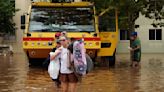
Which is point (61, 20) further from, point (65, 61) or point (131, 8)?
point (65, 61)

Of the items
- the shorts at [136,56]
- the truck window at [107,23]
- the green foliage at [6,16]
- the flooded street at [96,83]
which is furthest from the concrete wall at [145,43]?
the flooded street at [96,83]

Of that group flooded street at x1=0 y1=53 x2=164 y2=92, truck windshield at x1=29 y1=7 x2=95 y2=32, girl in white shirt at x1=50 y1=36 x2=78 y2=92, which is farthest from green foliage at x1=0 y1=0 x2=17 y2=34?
girl in white shirt at x1=50 y1=36 x2=78 y2=92

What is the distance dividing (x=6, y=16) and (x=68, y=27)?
22457mm

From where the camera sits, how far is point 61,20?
74.1 ft

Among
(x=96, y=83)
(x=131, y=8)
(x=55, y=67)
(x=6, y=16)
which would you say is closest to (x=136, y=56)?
(x=131, y=8)

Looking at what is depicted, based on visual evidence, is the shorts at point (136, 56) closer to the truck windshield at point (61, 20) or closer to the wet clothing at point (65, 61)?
the truck windshield at point (61, 20)

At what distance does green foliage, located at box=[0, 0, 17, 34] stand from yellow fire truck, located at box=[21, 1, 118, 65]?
19691 millimetres

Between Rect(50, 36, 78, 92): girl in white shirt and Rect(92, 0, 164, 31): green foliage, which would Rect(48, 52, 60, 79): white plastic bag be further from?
Rect(92, 0, 164, 31): green foliage

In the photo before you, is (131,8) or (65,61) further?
(131,8)

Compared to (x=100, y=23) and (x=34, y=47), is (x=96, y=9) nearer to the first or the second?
(x=100, y=23)

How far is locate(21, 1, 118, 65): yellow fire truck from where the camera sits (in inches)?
830

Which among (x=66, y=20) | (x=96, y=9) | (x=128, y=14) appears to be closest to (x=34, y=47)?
(x=66, y=20)

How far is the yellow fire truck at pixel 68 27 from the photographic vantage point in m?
21.1

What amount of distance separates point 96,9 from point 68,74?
14080 millimetres
